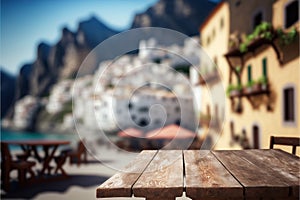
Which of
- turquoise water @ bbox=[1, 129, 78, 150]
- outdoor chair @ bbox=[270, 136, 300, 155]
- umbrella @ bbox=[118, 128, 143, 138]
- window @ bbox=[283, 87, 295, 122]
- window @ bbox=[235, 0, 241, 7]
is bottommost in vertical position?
turquoise water @ bbox=[1, 129, 78, 150]

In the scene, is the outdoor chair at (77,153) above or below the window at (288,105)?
below

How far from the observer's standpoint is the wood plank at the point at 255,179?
57.9 inches

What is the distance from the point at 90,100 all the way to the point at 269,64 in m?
50.9

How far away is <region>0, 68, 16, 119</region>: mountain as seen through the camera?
9125 cm

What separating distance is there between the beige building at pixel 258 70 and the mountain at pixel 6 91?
304 feet

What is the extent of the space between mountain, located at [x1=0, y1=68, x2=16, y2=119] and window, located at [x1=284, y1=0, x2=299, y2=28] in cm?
9702

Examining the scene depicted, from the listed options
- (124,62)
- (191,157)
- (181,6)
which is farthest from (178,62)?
(191,157)

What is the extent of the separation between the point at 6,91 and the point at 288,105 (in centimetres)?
10511

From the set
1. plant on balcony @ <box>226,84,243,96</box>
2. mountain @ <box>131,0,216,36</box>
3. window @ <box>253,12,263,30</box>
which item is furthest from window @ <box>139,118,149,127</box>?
mountain @ <box>131,0,216,36</box>

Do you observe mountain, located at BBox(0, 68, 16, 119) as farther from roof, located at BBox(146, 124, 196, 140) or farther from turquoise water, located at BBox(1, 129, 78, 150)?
roof, located at BBox(146, 124, 196, 140)

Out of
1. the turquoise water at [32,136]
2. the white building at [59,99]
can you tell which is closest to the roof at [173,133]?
the turquoise water at [32,136]

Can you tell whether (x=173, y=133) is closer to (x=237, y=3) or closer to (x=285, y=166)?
(x=237, y=3)

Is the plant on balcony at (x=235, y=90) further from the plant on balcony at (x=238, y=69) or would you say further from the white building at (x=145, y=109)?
the white building at (x=145, y=109)

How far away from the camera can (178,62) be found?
192 feet
